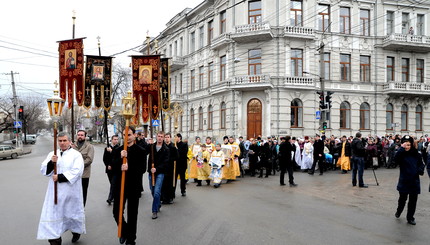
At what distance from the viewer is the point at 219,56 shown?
32.7 metres

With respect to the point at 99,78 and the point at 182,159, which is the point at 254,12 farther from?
the point at 182,159

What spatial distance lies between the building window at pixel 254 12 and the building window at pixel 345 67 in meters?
8.31

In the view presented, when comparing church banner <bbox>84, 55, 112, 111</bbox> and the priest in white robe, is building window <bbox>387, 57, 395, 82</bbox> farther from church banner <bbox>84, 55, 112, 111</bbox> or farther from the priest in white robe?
the priest in white robe

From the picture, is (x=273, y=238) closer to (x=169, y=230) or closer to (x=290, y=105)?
(x=169, y=230)

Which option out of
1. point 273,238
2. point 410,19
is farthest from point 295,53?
point 273,238

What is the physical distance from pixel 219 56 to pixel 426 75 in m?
19.6

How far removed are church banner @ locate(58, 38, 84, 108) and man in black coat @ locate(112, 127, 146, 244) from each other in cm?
706

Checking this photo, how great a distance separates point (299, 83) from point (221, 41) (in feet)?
25.1

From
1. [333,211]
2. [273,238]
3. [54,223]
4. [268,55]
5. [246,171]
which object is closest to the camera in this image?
[54,223]

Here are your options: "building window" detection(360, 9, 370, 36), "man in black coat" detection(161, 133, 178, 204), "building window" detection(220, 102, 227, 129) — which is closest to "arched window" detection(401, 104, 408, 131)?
"building window" detection(360, 9, 370, 36)

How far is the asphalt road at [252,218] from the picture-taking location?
625 centimetres

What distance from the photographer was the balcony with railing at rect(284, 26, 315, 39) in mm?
28406

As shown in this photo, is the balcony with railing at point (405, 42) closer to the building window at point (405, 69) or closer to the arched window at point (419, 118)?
the building window at point (405, 69)

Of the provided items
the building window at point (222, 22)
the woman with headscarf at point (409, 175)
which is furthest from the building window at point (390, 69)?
the woman with headscarf at point (409, 175)
